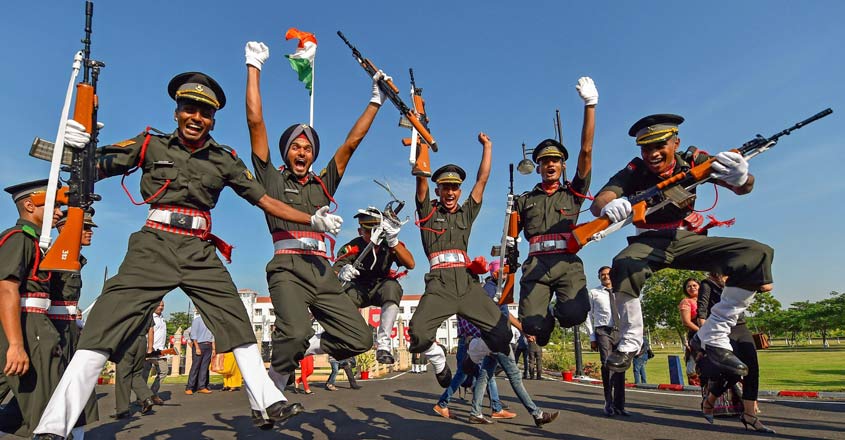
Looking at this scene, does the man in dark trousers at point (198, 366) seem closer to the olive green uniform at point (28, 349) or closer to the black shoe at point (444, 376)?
the black shoe at point (444, 376)

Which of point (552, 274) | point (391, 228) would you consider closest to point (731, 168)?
point (552, 274)

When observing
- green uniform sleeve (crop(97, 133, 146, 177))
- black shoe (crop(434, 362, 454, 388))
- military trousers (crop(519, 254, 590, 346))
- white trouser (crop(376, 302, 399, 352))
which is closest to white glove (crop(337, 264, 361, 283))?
white trouser (crop(376, 302, 399, 352))

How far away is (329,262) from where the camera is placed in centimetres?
534

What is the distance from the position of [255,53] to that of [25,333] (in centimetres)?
347

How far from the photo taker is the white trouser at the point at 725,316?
4.66 meters

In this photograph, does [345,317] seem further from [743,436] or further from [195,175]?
[743,436]

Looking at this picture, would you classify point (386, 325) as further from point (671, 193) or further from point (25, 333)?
point (671, 193)

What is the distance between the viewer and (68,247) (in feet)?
12.6

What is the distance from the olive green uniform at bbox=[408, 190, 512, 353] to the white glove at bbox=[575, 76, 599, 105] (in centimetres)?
212

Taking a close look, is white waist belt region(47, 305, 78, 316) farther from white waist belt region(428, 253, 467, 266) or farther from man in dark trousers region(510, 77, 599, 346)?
man in dark trousers region(510, 77, 599, 346)

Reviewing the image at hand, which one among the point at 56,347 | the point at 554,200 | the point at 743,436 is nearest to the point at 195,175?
the point at 56,347

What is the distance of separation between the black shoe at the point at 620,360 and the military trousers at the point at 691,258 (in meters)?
0.56

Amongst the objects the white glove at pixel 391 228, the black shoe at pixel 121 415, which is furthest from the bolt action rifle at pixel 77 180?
the black shoe at pixel 121 415

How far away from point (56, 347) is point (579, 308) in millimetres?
5416
